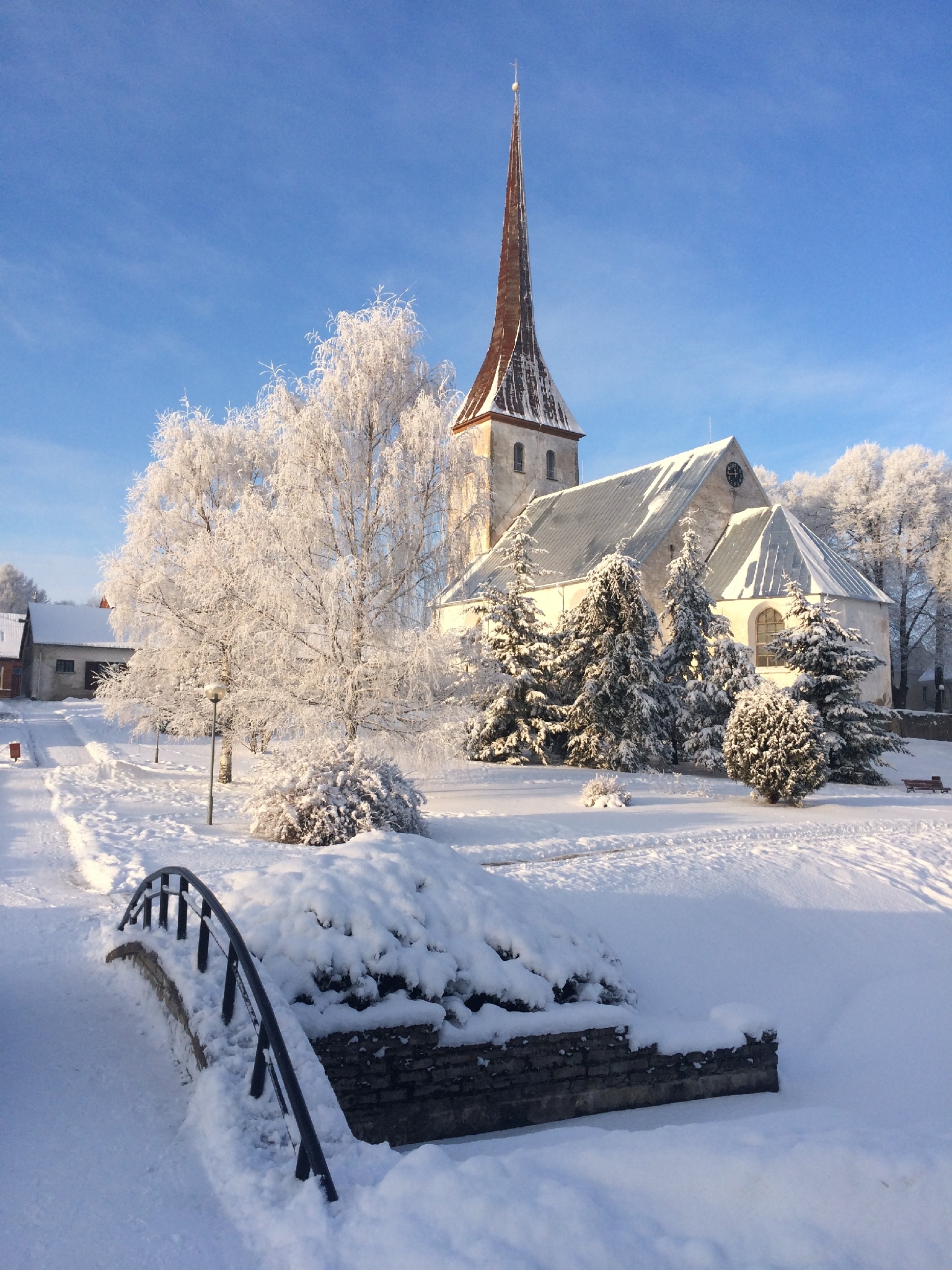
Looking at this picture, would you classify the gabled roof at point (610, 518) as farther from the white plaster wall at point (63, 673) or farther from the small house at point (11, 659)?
the small house at point (11, 659)

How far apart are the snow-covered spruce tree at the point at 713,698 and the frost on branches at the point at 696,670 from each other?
0.02m

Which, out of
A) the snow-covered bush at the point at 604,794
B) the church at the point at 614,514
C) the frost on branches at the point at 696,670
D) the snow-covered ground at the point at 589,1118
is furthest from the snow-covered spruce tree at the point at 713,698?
the snow-covered ground at the point at 589,1118

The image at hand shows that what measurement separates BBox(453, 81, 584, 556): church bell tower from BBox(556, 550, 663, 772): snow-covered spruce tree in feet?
51.2

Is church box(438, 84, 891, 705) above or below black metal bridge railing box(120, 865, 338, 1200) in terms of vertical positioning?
above

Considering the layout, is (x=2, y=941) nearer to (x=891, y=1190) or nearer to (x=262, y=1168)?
(x=262, y=1168)

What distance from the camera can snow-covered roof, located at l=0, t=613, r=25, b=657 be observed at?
49750mm

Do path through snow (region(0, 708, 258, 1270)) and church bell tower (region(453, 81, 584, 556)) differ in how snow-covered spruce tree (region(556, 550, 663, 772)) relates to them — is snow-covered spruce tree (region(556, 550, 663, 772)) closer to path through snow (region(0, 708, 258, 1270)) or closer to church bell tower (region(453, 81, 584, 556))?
church bell tower (region(453, 81, 584, 556))

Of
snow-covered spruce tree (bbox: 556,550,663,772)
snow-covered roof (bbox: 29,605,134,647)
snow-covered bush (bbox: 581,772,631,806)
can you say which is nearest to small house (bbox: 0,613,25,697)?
snow-covered roof (bbox: 29,605,134,647)

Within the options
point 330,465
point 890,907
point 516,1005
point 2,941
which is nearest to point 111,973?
point 2,941

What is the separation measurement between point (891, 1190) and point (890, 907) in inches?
286

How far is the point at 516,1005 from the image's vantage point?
546cm

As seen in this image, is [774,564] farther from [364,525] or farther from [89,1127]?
[89,1127]

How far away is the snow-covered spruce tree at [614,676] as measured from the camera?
74.1 ft

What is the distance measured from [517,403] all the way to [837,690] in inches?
894
